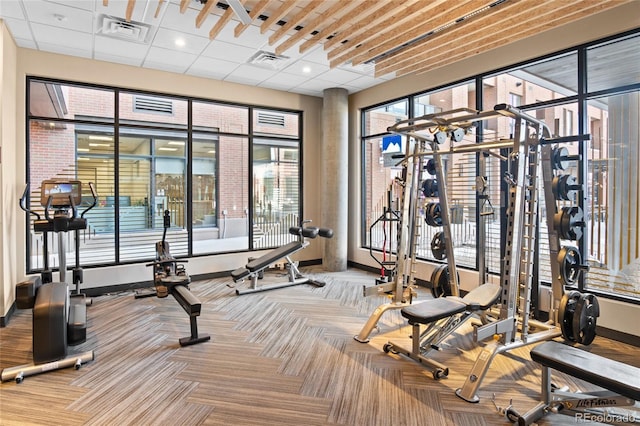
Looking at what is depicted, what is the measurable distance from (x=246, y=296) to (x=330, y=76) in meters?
3.78

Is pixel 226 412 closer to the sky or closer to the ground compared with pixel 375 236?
closer to the ground

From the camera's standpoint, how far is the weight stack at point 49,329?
9.91ft

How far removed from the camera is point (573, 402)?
2309mm

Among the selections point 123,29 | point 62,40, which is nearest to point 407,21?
point 123,29

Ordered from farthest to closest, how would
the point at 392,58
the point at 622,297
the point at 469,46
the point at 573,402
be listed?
the point at 392,58 < the point at 469,46 < the point at 622,297 < the point at 573,402

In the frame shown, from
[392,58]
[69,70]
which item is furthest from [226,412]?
[69,70]

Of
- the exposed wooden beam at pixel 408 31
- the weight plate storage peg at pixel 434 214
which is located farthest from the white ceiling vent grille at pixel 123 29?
the weight plate storage peg at pixel 434 214

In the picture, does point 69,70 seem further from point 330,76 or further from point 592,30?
point 592,30

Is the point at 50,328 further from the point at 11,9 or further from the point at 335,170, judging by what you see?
the point at 335,170

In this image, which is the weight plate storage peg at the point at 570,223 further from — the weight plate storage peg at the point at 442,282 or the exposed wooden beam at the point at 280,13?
the exposed wooden beam at the point at 280,13

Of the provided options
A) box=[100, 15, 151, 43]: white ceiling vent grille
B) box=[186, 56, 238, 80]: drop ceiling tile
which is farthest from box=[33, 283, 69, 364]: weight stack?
box=[186, 56, 238, 80]: drop ceiling tile

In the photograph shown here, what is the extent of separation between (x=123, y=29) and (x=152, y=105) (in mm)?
1789

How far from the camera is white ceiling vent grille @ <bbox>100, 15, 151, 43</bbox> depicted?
4125 mm

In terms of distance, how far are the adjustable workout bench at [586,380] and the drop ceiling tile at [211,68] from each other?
17.3 feet
